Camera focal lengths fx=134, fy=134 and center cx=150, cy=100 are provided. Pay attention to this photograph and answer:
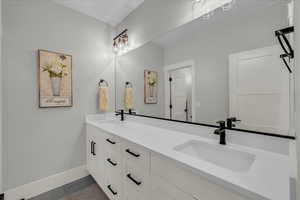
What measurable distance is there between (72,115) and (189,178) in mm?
1877

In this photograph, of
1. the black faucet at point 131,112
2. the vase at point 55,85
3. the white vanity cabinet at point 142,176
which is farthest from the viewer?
the black faucet at point 131,112

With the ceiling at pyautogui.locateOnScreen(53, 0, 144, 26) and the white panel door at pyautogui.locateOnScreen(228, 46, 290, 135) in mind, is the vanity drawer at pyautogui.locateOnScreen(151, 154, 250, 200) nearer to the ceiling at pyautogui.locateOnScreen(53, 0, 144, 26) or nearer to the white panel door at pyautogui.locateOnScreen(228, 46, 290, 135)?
the white panel door at pyautogui.locateOnScreen(228, 46, 290, 135)

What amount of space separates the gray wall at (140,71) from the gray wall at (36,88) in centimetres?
39

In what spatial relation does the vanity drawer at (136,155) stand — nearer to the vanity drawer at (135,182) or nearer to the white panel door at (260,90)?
the vanity drawer at (135,182)

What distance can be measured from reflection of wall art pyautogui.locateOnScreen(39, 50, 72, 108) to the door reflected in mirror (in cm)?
121

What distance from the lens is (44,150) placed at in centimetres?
175

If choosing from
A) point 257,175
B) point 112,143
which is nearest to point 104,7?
point 112,143

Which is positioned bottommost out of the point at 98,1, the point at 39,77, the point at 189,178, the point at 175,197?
the point at 175,197

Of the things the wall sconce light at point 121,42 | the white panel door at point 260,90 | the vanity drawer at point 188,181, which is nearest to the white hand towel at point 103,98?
the wall sconce light at point 121,42

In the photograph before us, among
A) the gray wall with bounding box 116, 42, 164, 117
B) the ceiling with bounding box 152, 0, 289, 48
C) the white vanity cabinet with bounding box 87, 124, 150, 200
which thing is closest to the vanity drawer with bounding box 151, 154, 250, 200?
the white vanity cabinet with bounding box 87, 124, 150, 200

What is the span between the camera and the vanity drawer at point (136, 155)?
931 millimetres

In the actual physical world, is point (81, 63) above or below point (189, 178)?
above

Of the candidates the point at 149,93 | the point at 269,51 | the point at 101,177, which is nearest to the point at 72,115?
the point at 101,177

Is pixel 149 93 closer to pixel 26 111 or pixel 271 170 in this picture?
pixel 271 170
